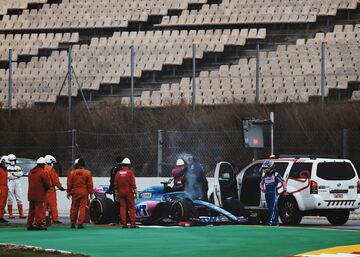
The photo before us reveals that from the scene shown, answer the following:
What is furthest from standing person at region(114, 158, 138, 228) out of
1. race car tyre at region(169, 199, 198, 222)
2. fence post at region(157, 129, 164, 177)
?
fence post at region(157, 129, 164, 177)

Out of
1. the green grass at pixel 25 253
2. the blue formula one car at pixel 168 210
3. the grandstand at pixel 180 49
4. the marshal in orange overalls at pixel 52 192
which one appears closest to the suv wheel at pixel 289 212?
the blue formula one car at pixel 168 210

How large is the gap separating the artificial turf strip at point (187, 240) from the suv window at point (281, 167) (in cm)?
278

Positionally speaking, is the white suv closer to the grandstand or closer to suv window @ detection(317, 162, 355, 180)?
suv window @ detection(317, 162, 355, 180)

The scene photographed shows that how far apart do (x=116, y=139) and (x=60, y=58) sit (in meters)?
14.1

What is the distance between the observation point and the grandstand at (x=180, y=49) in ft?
136

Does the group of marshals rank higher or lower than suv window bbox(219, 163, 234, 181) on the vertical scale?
lower

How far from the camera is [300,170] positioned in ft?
88.0

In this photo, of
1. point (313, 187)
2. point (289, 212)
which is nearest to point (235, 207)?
point (289, 212)

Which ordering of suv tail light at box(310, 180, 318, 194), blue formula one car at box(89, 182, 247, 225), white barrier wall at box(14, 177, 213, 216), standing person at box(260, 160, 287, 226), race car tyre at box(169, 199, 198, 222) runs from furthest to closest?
1. white barrier wall at box(14, 177, 213, 216)
2. suv tail light at box(310, 180, 318, 194)
3. standing person at box(260, 160, 287, 226)
4. blue formula one car at box(89, 182, 247, 225)
5. race car tyre at box(169, 199, 198, 222)

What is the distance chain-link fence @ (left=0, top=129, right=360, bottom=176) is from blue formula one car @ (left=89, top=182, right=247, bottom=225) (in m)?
6.44

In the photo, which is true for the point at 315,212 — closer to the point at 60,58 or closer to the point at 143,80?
the point at 143,80

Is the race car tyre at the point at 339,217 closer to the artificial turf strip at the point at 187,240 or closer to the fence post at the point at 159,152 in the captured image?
the artificial turf strip at the point at 187,240

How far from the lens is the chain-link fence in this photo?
34375 millimetres

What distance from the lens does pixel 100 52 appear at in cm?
4800
